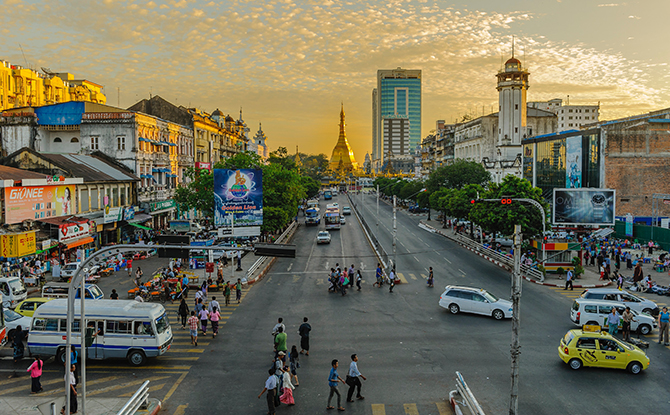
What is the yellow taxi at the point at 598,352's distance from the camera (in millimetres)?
16844

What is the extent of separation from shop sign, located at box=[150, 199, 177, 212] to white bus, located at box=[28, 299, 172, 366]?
121 ft

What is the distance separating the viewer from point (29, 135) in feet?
163

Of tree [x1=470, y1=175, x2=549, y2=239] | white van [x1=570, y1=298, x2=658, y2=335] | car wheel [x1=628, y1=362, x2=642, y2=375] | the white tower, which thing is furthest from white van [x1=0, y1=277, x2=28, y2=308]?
the white tower

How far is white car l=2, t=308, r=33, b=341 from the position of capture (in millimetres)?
19938

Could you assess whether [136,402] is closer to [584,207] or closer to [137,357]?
[137,357]

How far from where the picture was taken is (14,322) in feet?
65.9

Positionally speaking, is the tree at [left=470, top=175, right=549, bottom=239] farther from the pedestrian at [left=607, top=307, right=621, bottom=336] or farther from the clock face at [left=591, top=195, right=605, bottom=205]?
the pedestrian at [left=607, top=307, right=621, bottom=336]

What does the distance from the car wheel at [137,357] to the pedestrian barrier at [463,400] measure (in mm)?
11337

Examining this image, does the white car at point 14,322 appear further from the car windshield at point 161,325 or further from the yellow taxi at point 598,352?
the yellow taxi at point 598,352

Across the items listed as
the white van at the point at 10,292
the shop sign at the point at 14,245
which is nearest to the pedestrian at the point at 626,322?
the white van at the point at 10,292

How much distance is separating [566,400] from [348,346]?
8218 millimetres

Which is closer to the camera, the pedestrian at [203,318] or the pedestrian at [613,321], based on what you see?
the pedestrian at [613,321]

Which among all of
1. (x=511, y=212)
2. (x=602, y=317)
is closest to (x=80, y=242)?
(x=511, y=212)

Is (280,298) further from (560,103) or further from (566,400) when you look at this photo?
(560,103)
